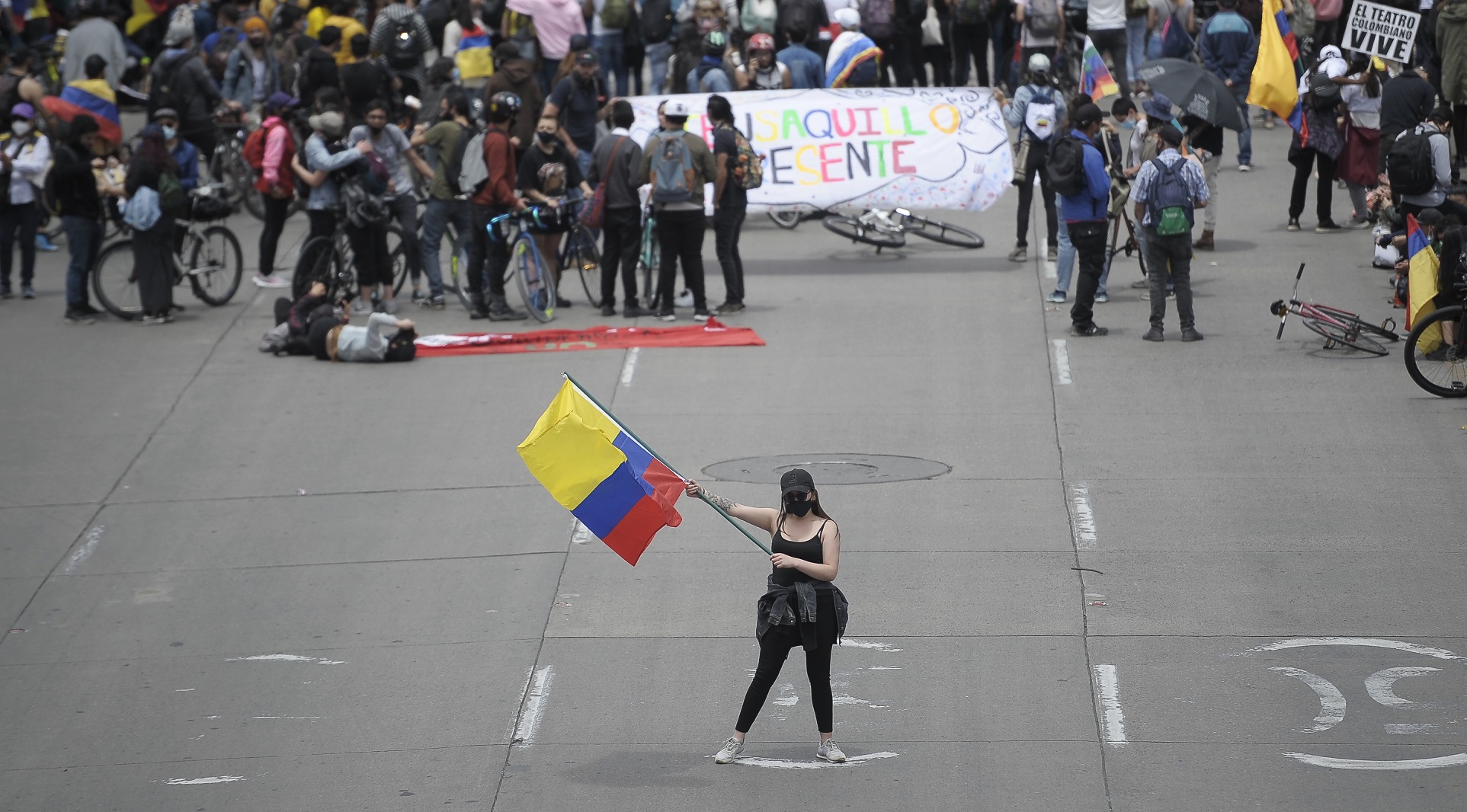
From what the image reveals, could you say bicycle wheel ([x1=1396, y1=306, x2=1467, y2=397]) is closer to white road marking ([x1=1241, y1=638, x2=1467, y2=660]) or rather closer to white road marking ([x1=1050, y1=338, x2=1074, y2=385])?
white road marking ([x1=1050, y1=338, x2=1074, y2=385])

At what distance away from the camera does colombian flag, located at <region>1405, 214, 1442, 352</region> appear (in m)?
13.8

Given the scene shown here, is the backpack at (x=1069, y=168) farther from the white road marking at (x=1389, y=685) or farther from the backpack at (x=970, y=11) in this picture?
the backpack at (x=970, y=11)

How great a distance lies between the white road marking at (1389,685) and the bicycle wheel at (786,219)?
12.8 m

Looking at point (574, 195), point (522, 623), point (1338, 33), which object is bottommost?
point (522, 623)

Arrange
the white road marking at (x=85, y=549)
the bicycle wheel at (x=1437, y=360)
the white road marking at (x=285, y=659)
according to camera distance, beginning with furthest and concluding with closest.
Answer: the bicycle wheel at (x=1437, y=360) < the white road marking at (x=85, y=549) < the white road marking at (x=285, y=659)

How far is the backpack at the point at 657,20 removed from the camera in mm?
23438

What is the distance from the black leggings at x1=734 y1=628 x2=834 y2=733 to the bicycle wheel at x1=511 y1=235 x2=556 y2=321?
9.31 metres

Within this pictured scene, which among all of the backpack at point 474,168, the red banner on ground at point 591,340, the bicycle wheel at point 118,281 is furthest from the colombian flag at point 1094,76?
the bicycle wheel at point 118,281

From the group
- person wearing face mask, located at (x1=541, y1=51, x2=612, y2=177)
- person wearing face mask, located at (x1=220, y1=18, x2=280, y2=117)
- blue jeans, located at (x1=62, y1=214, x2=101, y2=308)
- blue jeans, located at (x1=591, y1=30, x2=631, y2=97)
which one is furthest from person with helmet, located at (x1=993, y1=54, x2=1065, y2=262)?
person wearing face mask, located at (x1=220, y1=18, x2=280, y2=117)

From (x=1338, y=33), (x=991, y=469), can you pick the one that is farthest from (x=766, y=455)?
(x=1338, y=33)

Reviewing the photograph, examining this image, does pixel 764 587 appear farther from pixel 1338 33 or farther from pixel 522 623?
pixel 1338 33

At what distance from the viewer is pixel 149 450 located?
43.8ft

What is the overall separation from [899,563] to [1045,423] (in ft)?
10.5


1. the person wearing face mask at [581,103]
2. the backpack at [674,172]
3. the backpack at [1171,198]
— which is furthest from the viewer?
the person wearing face mask at [581,103]
